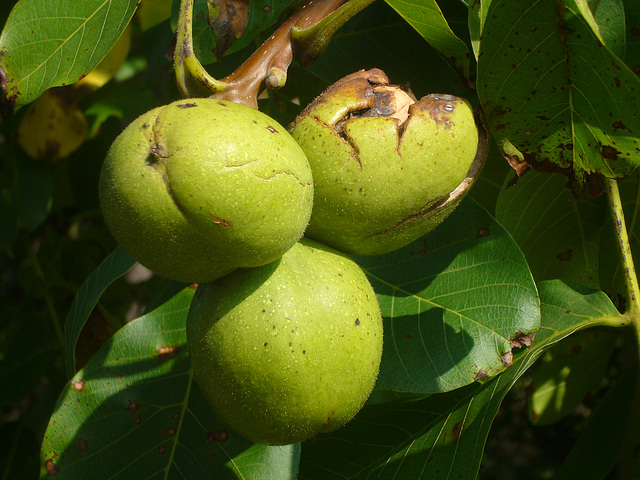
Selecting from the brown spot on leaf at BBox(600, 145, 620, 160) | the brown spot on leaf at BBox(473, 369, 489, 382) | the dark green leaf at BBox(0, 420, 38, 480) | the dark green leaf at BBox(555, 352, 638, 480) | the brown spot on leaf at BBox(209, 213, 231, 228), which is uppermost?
the brown spot on leaf at BBox(209, 213, 231, 228)

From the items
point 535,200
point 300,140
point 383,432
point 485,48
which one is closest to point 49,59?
point 300,140

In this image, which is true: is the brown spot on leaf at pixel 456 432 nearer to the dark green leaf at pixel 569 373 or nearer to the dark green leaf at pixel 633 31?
the dark green leaf at pixel 569 373

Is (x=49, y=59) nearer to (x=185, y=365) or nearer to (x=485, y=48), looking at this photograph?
(x=185, y=365)

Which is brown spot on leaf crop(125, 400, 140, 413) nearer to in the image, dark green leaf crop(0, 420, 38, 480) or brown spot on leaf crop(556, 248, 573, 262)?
dark green leaf crop(0, 420, 38, 480)

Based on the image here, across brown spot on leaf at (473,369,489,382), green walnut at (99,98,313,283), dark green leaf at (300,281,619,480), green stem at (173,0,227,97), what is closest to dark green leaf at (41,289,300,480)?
dark green leaf at (300,281,619,480)

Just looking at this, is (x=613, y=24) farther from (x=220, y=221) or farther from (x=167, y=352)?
(x=167, y=352)

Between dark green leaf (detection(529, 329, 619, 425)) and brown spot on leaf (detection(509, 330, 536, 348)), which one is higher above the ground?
brown spot on leaf (detection(509, 330, 536, 348))

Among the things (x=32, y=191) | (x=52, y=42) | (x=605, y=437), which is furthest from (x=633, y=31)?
(x=32, y=191)
